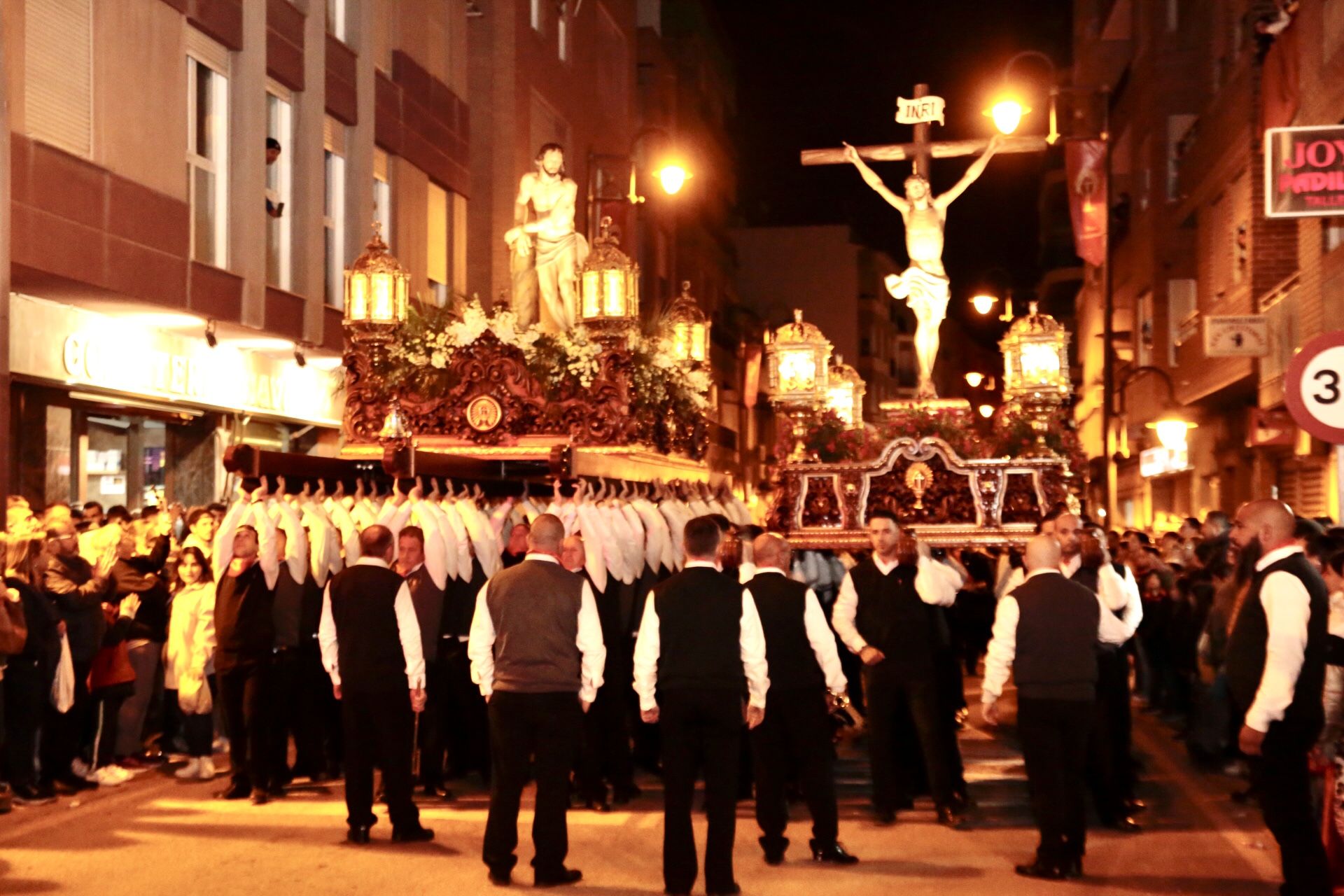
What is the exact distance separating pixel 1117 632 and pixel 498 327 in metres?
8.39

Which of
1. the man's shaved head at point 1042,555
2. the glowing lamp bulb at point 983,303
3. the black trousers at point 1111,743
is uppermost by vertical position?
the glowing lamp bulb at point 983,303

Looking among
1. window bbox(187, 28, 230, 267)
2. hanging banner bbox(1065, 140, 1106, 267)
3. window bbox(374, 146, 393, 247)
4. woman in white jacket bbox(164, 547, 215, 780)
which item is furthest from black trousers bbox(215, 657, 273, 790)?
hanging banner bbox(1065, 140, 1106, 267)

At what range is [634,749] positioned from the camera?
13.9 metres

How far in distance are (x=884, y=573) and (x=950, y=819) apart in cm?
164

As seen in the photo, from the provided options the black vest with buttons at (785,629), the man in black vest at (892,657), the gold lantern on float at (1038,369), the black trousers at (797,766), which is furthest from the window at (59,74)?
the black trousers at (797,766)

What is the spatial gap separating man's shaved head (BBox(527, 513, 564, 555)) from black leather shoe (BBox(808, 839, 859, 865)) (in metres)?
2.32

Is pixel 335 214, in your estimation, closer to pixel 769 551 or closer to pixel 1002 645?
pixel 769 551

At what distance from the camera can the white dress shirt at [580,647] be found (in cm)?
959

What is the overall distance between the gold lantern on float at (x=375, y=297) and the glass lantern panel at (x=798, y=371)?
406 centimetres

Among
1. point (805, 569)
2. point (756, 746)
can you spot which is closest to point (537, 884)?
point (756, 746)

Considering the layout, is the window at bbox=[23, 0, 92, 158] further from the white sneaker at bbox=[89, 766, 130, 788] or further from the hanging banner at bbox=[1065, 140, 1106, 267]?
the hanging banner at bbox=[1065, 140, 1106, 267]

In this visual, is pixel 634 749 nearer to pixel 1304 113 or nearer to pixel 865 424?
pixel 865 424

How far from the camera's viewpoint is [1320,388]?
31.6ft

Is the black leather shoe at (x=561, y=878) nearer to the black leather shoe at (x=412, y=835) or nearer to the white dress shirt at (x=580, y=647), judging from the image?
the white dress shirt at (x=580, y=647)
